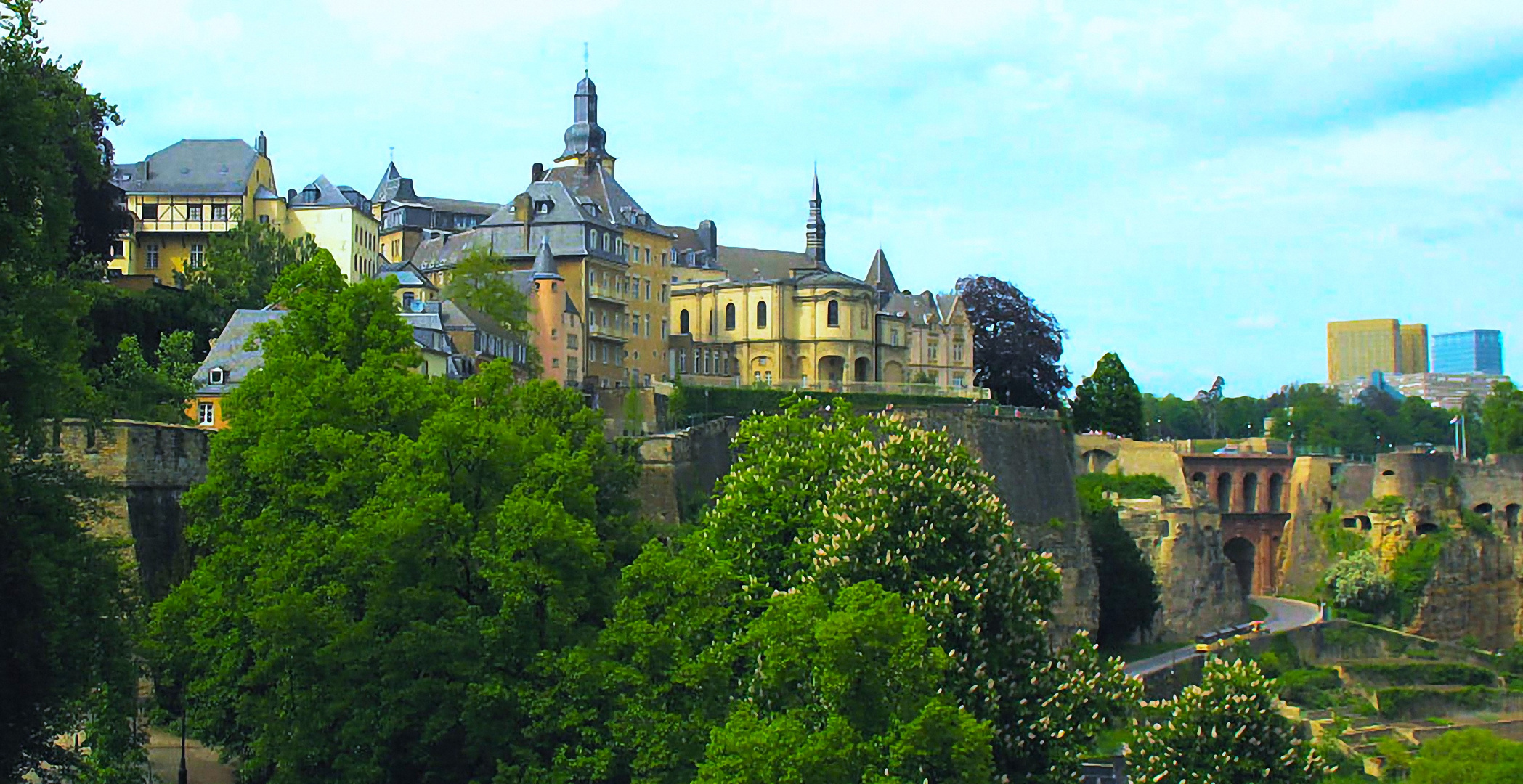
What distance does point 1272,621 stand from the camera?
83.0m

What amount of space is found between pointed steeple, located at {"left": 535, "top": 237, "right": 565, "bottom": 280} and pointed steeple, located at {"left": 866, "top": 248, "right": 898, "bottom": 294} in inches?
1336

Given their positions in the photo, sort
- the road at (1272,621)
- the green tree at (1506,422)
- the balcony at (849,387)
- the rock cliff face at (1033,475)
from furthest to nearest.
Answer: the green tree at (1506,422) < the balcony at (849,387) < the road at (1272,621) < the rock cliff face at (1033,475)

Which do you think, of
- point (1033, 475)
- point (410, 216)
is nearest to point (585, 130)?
point (410, 216)

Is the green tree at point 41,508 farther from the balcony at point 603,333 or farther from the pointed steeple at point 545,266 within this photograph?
the balcony at point 603,333

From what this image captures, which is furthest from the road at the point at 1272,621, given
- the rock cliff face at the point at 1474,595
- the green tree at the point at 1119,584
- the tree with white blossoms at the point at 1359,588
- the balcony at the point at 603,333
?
the balcony at the point at 603,333

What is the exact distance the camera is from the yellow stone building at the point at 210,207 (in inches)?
3123

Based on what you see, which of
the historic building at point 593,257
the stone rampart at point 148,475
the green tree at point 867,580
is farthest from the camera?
the historic building at point 593,257

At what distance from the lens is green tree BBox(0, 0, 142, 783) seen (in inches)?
966

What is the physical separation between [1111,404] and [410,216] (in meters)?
35.6

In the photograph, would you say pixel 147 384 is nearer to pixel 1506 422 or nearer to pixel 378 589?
pixel 378 589

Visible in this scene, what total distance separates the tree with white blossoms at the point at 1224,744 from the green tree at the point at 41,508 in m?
20.1

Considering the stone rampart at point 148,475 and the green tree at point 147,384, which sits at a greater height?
the green tree at point 147,384

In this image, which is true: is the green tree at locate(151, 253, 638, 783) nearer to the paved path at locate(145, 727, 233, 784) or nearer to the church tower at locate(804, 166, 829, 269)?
the paved path at locate(145, 727, 233, 784)

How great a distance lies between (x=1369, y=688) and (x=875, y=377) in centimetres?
3104
